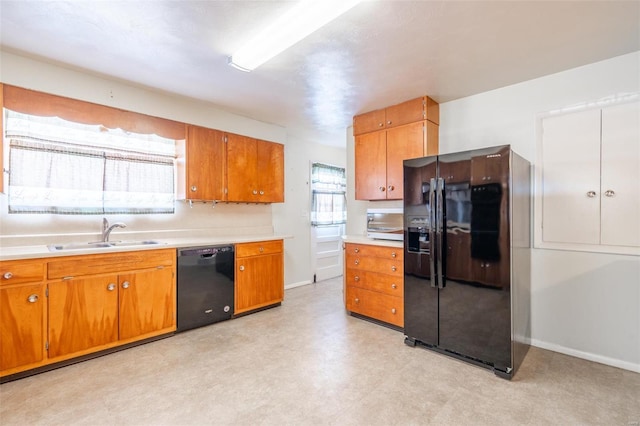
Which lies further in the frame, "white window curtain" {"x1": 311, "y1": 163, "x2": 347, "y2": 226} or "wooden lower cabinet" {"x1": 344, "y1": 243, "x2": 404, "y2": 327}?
"white window curtain" {"x1": 311, "y1": 163, "x2": 347, "y2": 226}

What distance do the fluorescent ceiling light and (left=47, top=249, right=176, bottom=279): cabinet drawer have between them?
1.91 metres

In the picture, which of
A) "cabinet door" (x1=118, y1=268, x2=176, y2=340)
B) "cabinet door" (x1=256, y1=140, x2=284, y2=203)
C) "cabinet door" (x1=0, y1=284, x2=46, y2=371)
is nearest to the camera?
"cabinet door" (x1=0, y1=284, x2=46, y2=371)

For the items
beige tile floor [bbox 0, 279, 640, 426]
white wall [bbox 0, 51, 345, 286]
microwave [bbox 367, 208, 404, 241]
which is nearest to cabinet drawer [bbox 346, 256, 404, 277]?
microwave [bbox 367, 208, 404, 241]

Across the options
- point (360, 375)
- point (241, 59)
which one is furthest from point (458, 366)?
point (241, 59)

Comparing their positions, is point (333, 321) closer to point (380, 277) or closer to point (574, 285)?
point (380, 277)

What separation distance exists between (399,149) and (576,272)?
204cm

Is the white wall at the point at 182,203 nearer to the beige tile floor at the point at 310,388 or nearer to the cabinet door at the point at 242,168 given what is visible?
the cabinet door at the point at 242,168

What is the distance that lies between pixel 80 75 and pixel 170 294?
Answer: 2.25 meters

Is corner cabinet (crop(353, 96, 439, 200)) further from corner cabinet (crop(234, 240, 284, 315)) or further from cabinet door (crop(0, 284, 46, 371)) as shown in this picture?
cabinet door (crop(0, 284, 46, 371))

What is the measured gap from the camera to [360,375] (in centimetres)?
230

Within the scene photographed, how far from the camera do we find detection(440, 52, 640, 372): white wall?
2.43 m

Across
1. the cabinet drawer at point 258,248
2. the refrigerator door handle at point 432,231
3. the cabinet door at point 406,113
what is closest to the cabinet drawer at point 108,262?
the cabinet drawer at point 258,248

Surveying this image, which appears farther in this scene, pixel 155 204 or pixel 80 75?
pixel 155 204

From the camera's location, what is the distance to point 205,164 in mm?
3539
